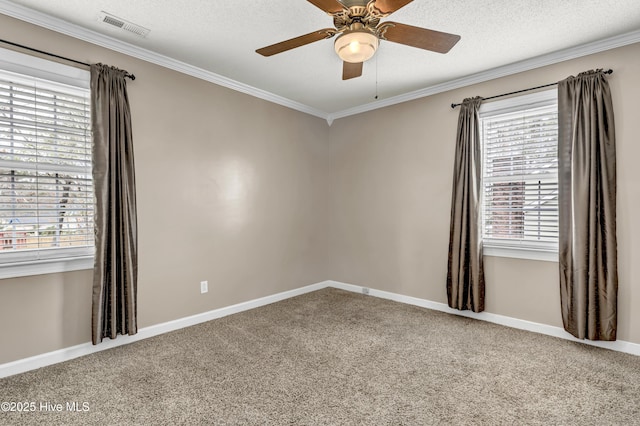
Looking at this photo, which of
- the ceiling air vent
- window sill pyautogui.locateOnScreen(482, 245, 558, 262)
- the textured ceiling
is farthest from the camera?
window sill pyautogui.locateOnScreen(482, 245, 558, 262)

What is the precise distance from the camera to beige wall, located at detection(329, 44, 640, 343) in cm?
273

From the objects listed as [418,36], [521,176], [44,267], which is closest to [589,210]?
[521,176]

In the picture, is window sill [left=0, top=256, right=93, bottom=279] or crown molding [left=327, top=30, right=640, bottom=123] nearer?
window sill [left=0, top=256, right=93, bottom=279]

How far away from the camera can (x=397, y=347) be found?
2.85 metres

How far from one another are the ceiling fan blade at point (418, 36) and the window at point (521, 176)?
1713mm

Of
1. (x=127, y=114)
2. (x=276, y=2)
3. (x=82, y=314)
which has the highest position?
(x=276, y=2)

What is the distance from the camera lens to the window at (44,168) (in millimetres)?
2391

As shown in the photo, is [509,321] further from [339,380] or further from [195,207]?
[195,207]

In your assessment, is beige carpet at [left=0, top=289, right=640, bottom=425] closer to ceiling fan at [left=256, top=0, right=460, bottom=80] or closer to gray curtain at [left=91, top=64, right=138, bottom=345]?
gray curtain at [left=91, top=64, right=138, bottom=345]

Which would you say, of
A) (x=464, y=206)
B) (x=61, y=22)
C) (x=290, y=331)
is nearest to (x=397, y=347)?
(x=290, y=331)

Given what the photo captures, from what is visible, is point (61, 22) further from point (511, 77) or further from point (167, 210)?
Result: point (511, 77)

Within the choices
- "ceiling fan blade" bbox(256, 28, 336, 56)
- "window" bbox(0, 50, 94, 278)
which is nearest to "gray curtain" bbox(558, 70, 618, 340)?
"ceiling fan blade" bbox(256, 28, 336, 56)

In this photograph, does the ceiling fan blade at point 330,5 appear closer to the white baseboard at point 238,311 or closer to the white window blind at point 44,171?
the white window blind at point 44,171

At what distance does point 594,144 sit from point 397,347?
2.34 metres
